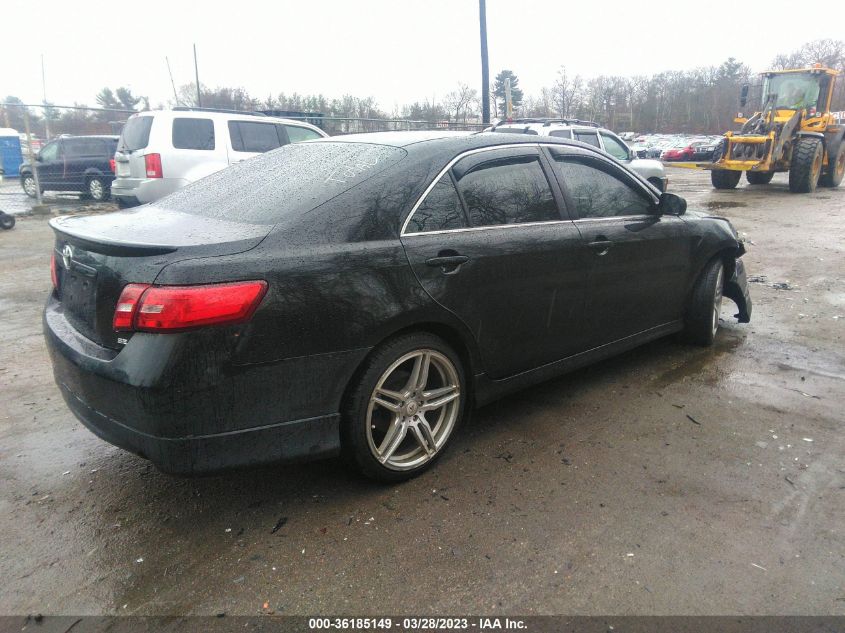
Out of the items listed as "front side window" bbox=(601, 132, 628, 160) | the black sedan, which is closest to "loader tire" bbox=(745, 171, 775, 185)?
"front side window" bbox=(601, 132, 628, 160)

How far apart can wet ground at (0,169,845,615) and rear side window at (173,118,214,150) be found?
6.43 meters

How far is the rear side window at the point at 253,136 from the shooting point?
10203mm

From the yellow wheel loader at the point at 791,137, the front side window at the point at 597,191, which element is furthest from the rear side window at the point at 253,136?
the yellow wheel loader at the point at 791,137

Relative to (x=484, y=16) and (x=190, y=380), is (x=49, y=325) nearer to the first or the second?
(x=190, y=380)

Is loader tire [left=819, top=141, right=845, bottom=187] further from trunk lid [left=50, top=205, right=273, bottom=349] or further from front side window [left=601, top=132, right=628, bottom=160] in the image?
trunk lid [left=50, top=205, right=273, bottom=349]

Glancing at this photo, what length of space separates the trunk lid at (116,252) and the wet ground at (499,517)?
2.82 feet

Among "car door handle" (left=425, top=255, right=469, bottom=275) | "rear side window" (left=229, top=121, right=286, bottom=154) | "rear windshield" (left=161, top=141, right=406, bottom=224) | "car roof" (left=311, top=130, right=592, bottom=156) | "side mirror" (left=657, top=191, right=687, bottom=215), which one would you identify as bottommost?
"car door handle" (left=425, top=255, right=469, bottom=275)

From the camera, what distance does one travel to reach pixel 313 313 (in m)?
2.51

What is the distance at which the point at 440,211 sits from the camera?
3035 millimetres

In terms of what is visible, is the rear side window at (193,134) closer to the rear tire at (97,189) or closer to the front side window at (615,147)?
the front side window at (615,147)

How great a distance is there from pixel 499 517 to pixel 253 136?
9107 mm

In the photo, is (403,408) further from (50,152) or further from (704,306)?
(50,152)

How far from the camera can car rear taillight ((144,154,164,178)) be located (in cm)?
960

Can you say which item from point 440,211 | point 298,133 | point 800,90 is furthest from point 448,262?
point 800,90
